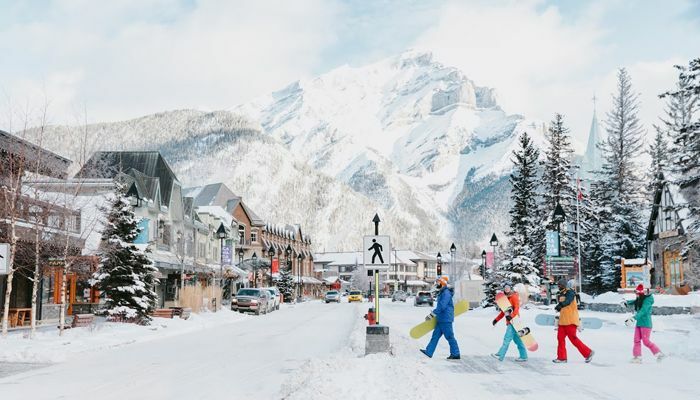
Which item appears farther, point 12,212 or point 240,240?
point 240,240

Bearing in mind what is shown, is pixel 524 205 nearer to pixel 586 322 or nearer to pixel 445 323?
pixel 586 322

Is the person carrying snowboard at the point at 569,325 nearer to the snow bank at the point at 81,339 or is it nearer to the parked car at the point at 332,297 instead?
the snow bank at the point at 81,339

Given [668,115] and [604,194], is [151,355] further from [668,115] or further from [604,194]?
[668,115]

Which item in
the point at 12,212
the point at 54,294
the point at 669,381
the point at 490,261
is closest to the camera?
the point at 669,381

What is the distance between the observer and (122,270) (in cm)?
2994

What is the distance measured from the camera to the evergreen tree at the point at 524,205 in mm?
55969

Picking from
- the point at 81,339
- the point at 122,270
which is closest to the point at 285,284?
the point at 122,270

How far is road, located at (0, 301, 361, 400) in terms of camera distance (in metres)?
11.4

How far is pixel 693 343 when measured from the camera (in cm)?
1775

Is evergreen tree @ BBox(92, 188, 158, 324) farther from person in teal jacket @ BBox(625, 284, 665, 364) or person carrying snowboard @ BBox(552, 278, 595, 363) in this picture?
person in teal jacket @ BBox(625, 284, 665, 364)

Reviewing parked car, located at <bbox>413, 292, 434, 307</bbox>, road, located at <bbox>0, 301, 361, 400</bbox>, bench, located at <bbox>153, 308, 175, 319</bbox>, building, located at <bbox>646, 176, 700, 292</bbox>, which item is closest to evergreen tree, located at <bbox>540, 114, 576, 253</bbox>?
building, located at <bbox>646, 176, 700, 292</bbox>

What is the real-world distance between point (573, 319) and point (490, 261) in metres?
53.2

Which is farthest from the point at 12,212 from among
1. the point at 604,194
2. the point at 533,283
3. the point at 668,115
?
the point at 668,115

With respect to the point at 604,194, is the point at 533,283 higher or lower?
lower
